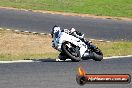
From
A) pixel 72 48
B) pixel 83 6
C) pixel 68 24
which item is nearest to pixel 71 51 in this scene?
pixel 72 48

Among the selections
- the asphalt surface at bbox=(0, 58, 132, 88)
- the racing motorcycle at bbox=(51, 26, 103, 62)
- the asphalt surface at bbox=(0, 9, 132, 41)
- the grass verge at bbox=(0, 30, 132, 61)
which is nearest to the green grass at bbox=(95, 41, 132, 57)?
the grass verge at bbox=(0, 30, 132, 61)

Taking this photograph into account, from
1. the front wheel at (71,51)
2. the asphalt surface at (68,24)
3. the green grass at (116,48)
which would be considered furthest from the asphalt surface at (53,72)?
the asphalt surface at (68,24)

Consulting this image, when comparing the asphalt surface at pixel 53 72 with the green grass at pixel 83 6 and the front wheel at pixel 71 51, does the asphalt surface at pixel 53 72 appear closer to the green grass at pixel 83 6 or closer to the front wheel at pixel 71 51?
the front wheel at pixel 71 51

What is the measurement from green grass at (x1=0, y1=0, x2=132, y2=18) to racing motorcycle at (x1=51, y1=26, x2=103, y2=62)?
18.2m

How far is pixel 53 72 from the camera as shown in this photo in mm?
12227

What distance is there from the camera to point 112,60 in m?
14.8

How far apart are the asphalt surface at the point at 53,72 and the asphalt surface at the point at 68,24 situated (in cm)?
1219

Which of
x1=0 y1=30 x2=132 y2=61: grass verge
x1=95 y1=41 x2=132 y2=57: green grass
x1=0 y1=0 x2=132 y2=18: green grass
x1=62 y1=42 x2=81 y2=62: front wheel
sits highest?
x1=62 y1=42 x2=81 y2=62: front wheel

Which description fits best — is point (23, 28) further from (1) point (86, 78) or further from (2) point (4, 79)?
(1) point (86, 78)

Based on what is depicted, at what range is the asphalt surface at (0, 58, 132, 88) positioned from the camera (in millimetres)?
10695

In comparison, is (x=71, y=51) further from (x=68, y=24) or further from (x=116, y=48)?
(x=68, y=24)

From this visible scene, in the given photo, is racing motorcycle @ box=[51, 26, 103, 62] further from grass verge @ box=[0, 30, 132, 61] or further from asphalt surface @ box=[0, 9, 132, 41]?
asphalt surface @ box=[0, 9, 132, 41]

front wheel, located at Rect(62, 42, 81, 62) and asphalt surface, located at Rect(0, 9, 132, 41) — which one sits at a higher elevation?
front wheel, located at Rect(62, 42, 81, 62)

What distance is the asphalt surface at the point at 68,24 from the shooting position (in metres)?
27.2
